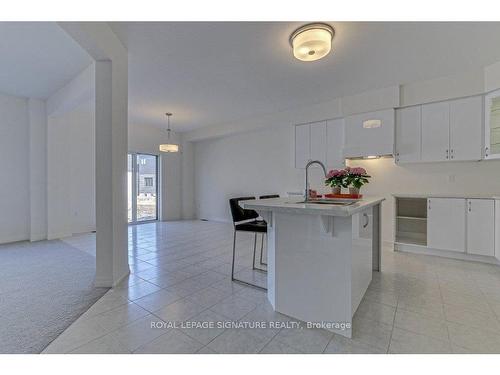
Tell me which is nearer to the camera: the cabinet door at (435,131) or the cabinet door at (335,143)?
A: the cabinet door at (435,131)

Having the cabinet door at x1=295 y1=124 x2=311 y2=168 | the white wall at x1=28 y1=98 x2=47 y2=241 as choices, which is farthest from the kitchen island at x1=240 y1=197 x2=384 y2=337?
the white wall at x1=28 y1=98 x2=47 y2=241

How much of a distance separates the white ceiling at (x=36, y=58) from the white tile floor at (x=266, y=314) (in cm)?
274

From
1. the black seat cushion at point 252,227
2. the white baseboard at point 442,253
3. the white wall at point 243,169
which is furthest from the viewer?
the white wall at point 243,169

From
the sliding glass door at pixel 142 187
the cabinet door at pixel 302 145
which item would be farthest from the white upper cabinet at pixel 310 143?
the sliding glass door at pixel 142 187

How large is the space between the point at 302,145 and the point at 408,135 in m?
1.86

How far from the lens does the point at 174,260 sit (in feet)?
10.3

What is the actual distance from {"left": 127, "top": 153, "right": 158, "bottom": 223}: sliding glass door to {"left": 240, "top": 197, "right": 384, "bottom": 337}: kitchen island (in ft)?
17.4

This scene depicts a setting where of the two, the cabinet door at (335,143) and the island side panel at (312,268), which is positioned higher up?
the cabinet door at (335,143)

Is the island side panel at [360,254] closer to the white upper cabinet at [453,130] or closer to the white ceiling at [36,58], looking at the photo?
the white upper cabinet at [453,130]

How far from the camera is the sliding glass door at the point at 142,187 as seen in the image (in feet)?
20.2

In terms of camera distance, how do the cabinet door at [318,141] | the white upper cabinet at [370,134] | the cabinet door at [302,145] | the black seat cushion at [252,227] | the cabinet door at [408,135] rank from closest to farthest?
1. the black seat cushion at [252,227]
2. the cabinet door at [408,135]
3. the white upper cabinet at [370,134]
4. the cabinet door at [318,141]
5. the cabinet door at [302,145]
